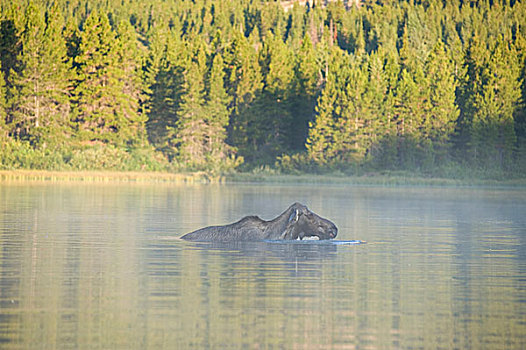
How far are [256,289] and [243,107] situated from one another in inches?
2945

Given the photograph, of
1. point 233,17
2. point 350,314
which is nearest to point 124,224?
point 350,314

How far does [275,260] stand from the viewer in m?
17.4

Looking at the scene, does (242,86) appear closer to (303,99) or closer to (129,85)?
(303,99)

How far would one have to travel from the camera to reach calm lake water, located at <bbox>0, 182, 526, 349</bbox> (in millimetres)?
10234

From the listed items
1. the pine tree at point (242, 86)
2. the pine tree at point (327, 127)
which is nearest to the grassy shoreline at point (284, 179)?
the pine tree at point (327, 127)

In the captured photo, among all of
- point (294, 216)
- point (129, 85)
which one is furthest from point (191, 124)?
point (294, 216)

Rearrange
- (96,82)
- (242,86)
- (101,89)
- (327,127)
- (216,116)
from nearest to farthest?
(327,127)
(101,89)
(96,82)
(216,116)
(242,86)

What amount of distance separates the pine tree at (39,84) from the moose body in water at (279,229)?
61426 mm

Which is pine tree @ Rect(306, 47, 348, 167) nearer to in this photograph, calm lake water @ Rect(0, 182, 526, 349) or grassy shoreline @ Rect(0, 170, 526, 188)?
grassy shoreline @ Rect(0, 170, 526, 188)

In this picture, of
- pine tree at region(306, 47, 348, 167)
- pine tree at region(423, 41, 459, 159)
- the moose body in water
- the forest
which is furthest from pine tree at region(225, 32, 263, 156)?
the moose body in water

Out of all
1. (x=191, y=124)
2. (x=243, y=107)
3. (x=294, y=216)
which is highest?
(x=243, y=107)

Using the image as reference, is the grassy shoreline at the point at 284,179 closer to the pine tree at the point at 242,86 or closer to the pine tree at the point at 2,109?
the pine tree at the point at 242,86

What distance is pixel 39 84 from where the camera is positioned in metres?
81.1

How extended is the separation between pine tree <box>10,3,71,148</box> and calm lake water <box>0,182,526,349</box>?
5575 cm
